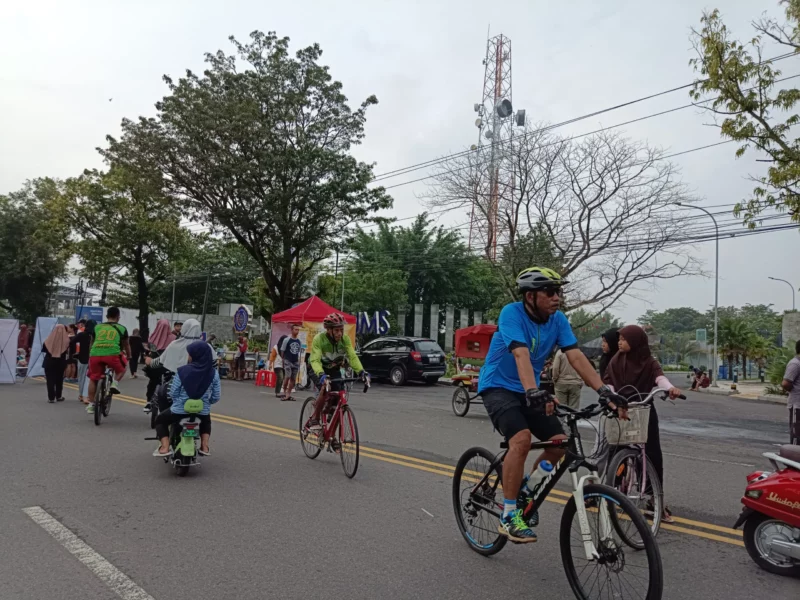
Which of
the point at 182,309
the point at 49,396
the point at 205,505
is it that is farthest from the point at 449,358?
the point at 182,309

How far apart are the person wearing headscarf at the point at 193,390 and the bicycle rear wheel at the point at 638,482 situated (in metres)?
4.15

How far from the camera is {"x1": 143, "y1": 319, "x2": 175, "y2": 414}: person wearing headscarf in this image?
30.7 ft

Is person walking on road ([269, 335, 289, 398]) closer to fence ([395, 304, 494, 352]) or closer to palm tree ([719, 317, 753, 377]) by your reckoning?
fence ([395, 304, 494, 352])

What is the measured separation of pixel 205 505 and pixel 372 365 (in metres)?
18.1

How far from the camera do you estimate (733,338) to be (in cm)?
4850

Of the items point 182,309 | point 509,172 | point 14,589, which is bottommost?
point 14,589

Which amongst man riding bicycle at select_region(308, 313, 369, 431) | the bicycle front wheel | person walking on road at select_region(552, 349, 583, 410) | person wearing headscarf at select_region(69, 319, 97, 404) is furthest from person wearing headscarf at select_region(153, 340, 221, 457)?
person wearing headscarf at select_region(69, 319, 97, 404)

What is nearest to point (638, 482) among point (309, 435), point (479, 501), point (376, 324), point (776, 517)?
point (776, 517)

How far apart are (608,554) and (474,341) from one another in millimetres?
14952

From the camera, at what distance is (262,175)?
77.9 feet

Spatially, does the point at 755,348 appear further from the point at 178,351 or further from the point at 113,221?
the point at 178,351

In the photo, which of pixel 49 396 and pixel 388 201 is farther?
pixel 388 201

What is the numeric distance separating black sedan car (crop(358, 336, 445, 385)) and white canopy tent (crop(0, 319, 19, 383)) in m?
11.0

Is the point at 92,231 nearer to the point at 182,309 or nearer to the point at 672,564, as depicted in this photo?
the point at 182,309
